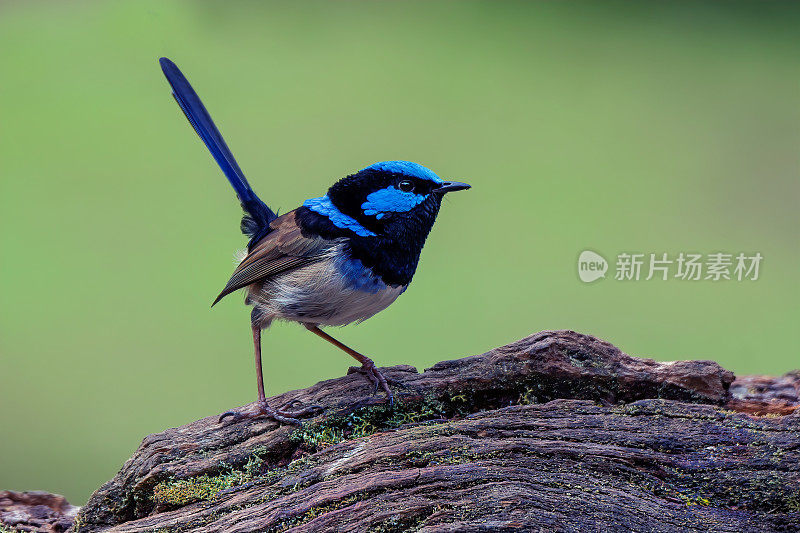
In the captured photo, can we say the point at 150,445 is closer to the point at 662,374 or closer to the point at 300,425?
the point at 300,425

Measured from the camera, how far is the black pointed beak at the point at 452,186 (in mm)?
3727

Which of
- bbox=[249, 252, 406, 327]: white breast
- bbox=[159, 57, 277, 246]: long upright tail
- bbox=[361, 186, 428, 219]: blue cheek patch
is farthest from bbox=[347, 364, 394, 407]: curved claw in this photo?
bbox=[159, 57, 277, 246]: long upright tail

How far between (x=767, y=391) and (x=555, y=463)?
5.49 ft

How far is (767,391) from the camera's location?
4301 millimetres

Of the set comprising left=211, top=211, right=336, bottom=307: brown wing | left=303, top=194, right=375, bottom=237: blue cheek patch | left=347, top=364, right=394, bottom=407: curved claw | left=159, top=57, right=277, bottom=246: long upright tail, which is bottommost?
left=347, top=364, right=394, bottom=407: curved claw

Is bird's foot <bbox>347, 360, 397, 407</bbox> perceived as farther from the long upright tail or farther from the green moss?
the long upright tail

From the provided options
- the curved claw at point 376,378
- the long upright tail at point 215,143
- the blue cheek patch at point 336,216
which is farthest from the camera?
the long upright tail at point 215,143

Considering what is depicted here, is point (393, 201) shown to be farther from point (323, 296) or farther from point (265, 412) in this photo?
point (265, 412)

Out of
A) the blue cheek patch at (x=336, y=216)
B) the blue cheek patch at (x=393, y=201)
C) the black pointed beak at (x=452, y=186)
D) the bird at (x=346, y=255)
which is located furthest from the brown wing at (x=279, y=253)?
the black pointed beak at (x=452, y=186)

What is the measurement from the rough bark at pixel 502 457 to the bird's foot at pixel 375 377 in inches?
1.8

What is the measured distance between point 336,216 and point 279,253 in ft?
1.23

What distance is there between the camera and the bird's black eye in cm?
376

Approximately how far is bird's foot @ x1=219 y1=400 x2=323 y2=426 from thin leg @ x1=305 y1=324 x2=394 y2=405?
0.32 m

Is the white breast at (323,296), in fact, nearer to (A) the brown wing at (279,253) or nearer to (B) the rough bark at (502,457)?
(A) the brown wing at (279,253)
